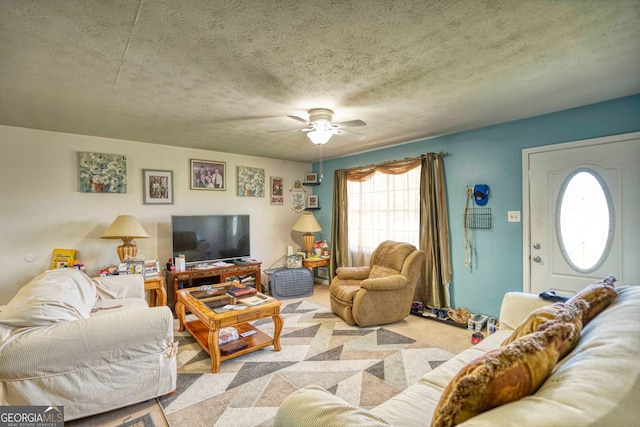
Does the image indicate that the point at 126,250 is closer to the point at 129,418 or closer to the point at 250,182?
the point at 250,182

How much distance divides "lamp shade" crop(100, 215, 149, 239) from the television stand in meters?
0.71

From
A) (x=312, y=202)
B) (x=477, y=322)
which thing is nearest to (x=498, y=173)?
(x=477, y=322)

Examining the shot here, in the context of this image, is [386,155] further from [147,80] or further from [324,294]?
[147,80]

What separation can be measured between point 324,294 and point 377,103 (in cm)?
323

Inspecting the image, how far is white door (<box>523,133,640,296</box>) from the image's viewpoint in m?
2.52

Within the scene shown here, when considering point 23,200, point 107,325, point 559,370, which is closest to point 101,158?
point 23,200

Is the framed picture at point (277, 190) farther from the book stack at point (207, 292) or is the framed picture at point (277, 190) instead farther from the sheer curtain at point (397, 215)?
the book stack at point (207, 292)

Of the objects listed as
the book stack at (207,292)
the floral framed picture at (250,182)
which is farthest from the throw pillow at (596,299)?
the floral framed picture at (250,182)

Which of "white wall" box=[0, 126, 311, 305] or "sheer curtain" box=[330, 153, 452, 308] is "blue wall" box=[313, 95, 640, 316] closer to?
"sheer curtain" box=[330, 153, 452, 308]

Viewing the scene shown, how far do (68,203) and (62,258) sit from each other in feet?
2.15

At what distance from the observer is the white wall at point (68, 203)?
322cm

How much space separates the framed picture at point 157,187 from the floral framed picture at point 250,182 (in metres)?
1.02

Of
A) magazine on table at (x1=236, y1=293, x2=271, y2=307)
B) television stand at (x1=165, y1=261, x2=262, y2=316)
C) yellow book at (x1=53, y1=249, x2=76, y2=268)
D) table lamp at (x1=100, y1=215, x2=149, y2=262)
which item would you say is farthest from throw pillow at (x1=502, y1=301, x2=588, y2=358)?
yellow book at (x1=53, y1=249, x2=76, y2=268)

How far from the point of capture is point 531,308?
7.07 ft
